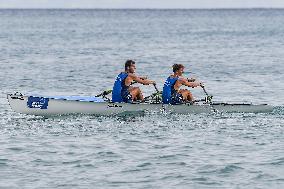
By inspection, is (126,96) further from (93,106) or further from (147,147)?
(147,147)

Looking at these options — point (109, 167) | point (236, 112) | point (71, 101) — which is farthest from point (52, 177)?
point (236, 112)

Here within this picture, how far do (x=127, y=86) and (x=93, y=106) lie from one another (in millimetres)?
1380

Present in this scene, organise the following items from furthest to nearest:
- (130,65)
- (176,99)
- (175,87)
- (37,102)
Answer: (176,99) < (175,87) < (130,65) < (37,102)

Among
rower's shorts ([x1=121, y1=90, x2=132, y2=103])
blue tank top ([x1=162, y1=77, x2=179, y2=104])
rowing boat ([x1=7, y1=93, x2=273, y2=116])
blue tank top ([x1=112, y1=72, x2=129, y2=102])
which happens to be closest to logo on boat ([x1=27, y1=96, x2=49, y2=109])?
rowing boat ([x1=7, y1=93, x2=273, y2=116])

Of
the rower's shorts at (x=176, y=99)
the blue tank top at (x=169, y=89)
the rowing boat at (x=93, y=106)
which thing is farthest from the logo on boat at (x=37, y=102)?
the rower's shorts at (x=176, y=99)

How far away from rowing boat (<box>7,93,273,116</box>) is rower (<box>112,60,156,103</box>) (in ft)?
1.07

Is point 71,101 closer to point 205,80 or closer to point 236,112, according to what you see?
point 236,112

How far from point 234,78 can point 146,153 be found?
23.7m

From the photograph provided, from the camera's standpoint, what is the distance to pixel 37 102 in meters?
27.3

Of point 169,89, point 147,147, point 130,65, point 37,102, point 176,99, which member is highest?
point 130,65

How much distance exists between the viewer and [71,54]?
7012 centimetres

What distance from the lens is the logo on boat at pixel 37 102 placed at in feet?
89.5

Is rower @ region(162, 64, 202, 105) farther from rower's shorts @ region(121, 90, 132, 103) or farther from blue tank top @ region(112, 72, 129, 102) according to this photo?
blue tank top @ region(112, 72, 129, 102)

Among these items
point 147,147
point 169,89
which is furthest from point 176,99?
point 147,147
